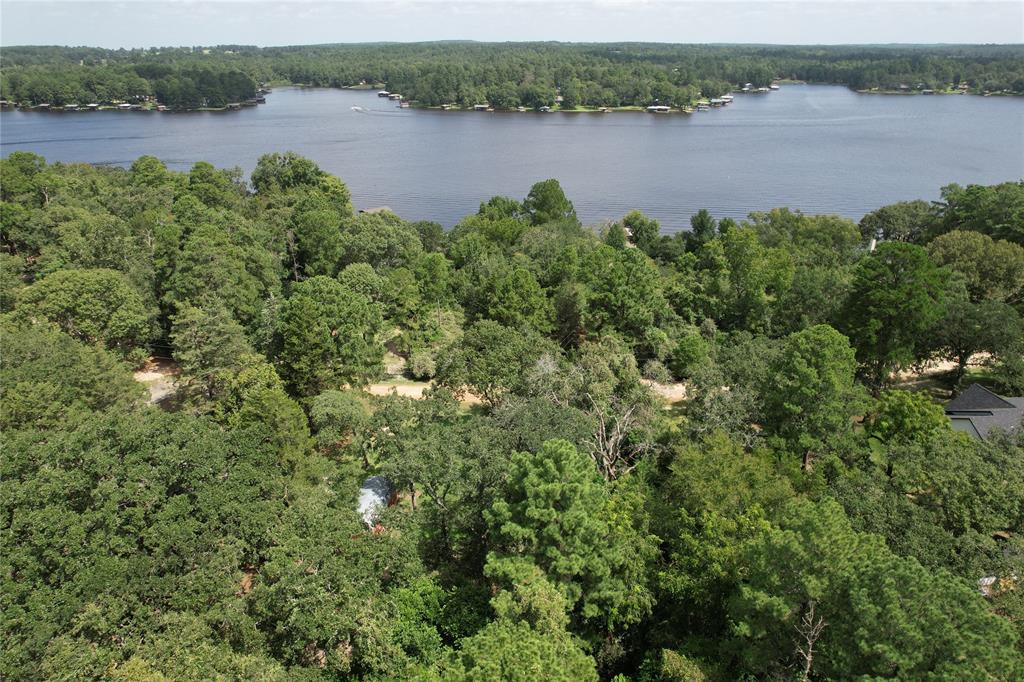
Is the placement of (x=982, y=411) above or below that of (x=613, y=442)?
below

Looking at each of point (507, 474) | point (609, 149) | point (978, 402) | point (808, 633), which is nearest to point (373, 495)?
point (507, 474)

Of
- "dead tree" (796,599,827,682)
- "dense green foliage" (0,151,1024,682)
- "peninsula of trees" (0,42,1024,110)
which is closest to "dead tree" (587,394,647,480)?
"dense green foliage" (0,151,1024,682)

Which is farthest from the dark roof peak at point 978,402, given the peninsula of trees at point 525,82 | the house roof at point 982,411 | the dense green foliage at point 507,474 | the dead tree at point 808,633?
the peninsula of trees at point 525,82

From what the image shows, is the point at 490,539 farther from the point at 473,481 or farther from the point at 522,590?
the point at 522,590

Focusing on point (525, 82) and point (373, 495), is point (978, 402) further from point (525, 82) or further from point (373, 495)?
point (525, 82)

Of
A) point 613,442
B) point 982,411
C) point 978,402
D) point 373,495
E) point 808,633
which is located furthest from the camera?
point 978,402

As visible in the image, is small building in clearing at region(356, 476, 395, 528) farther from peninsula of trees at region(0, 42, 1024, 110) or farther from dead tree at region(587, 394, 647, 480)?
peninsula of trees at region(0, 42, 1024, 110)

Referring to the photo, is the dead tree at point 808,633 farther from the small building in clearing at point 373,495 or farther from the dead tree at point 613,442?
the small building in clearing at point 373,495
